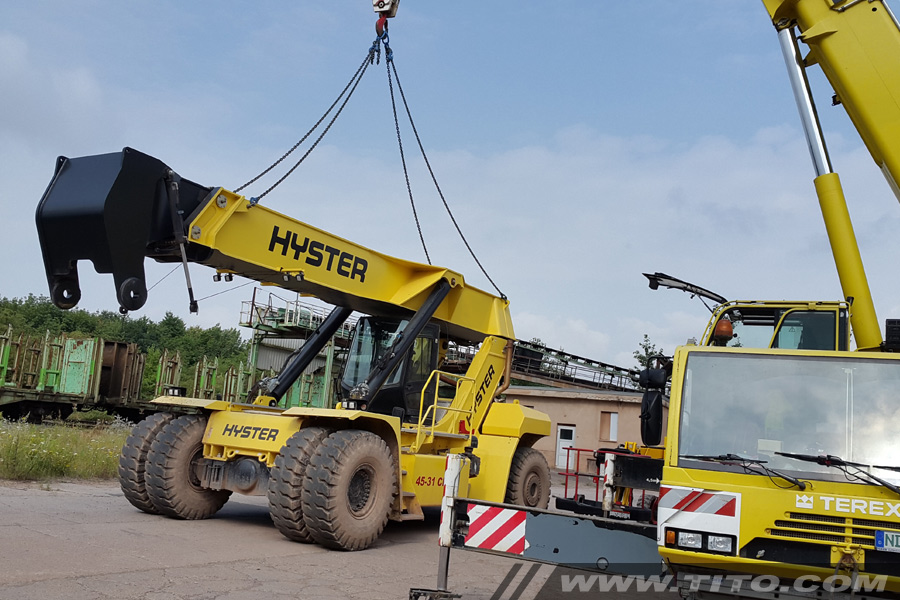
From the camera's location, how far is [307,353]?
1034 centimetres

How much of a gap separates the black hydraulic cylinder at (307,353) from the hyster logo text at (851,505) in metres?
6.73

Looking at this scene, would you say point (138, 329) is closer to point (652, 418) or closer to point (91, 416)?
point (91, 416)

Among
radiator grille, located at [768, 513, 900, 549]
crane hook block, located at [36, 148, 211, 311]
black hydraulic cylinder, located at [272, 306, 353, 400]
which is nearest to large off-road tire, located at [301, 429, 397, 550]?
black hydraulic cylinder, located at [272, 306, 353, 400]

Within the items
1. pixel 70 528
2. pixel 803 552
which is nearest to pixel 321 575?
pixel 70 528

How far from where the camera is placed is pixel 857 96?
742 cm

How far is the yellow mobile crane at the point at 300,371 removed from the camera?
21.8ft

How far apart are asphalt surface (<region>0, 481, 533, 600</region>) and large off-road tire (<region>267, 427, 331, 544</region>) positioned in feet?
0.68

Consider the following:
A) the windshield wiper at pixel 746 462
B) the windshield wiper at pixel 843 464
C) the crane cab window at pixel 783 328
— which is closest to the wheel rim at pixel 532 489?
the crane cab window at pixel 783 328

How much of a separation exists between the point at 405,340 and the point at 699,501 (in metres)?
5.23

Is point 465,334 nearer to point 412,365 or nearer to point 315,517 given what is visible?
point 412,365

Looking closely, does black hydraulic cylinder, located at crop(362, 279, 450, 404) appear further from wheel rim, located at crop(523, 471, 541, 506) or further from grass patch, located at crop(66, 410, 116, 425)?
grass patch, located at crop(66, 410, 116, 425)

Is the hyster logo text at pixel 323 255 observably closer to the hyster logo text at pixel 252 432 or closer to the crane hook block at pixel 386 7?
the hyster logo text at pixel 252 432

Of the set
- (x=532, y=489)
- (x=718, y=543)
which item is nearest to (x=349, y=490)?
(x=532, y=489)

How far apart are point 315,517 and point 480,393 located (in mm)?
3864
